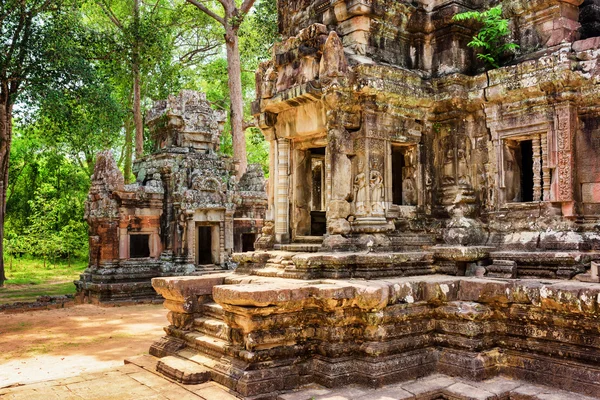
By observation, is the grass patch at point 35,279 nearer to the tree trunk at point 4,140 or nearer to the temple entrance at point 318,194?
the tree trunk at point 4,140

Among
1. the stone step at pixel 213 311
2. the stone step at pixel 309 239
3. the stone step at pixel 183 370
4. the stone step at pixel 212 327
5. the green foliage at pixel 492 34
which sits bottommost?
the stone step at pixel 183 370

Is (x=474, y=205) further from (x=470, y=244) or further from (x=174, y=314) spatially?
(x=174, y=314)

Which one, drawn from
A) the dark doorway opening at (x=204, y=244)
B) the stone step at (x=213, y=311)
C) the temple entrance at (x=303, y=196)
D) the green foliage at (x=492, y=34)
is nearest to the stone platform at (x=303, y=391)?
the stone step at (x=213, y=311)

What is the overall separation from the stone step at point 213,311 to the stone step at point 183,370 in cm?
72

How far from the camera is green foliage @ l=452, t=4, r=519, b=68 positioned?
7855 mm

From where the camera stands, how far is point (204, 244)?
720 inches

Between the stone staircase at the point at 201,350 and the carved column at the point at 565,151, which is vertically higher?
the carved column at the point at 565,151

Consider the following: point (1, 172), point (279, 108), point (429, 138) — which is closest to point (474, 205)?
point (429, 138)

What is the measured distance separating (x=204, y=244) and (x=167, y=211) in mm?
1975

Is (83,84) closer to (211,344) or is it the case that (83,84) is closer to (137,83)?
(137,83)

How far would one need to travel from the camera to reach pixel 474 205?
8102 mm

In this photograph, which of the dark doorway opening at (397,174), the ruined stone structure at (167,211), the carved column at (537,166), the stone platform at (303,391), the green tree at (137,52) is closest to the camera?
the stone platform at (303,391)

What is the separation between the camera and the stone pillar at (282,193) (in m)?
8.50

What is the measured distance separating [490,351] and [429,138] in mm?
3519
